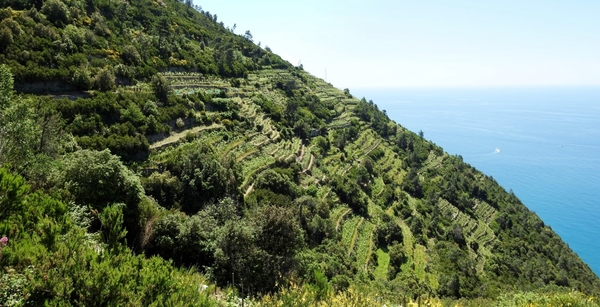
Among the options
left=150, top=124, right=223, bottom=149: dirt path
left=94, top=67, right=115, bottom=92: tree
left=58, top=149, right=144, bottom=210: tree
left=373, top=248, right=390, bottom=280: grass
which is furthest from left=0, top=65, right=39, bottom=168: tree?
left=373, top=248, right=390, bottom=280: grass

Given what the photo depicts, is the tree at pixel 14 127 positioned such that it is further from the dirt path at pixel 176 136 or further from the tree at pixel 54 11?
the tree at pixel 54 11

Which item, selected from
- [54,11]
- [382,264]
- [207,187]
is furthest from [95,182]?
[54,11]

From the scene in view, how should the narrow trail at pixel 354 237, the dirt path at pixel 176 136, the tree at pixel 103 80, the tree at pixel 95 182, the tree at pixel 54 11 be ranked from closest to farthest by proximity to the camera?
the tree at pixel 95 182 → the dirt path at pixel 176 136 → the tree at pixel 103 80 → the narrow trail at pixel 354 237 → the tree at pixel 54 11

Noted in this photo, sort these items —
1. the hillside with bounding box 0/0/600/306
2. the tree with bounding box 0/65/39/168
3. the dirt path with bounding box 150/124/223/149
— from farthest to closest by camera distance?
1. the dirt path with bounding box 150/124/223/149
2. the tree with bounding box 0/65/39/168
3. the hillside with bounding box 0/0/600/306

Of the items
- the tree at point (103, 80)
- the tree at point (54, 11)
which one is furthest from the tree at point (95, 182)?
the tree at point (54, 11)

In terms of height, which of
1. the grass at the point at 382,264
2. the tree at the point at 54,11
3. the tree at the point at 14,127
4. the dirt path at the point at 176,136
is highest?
the tree at the point at 54,11

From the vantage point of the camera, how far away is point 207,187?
99.8ft

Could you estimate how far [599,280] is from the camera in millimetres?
68000

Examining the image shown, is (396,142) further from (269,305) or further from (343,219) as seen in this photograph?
(269,305)

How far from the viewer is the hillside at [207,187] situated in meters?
10.7

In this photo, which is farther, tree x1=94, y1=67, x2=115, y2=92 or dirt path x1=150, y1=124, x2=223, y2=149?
tree x1=94, y1=67, x2=115, y2=92

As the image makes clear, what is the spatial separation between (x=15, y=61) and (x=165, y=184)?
20244 millimetres

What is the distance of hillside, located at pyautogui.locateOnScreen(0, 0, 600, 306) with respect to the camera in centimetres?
1065

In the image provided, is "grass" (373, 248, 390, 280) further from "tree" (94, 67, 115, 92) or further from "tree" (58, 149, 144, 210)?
"tree" (94, 67, 115, 92)
